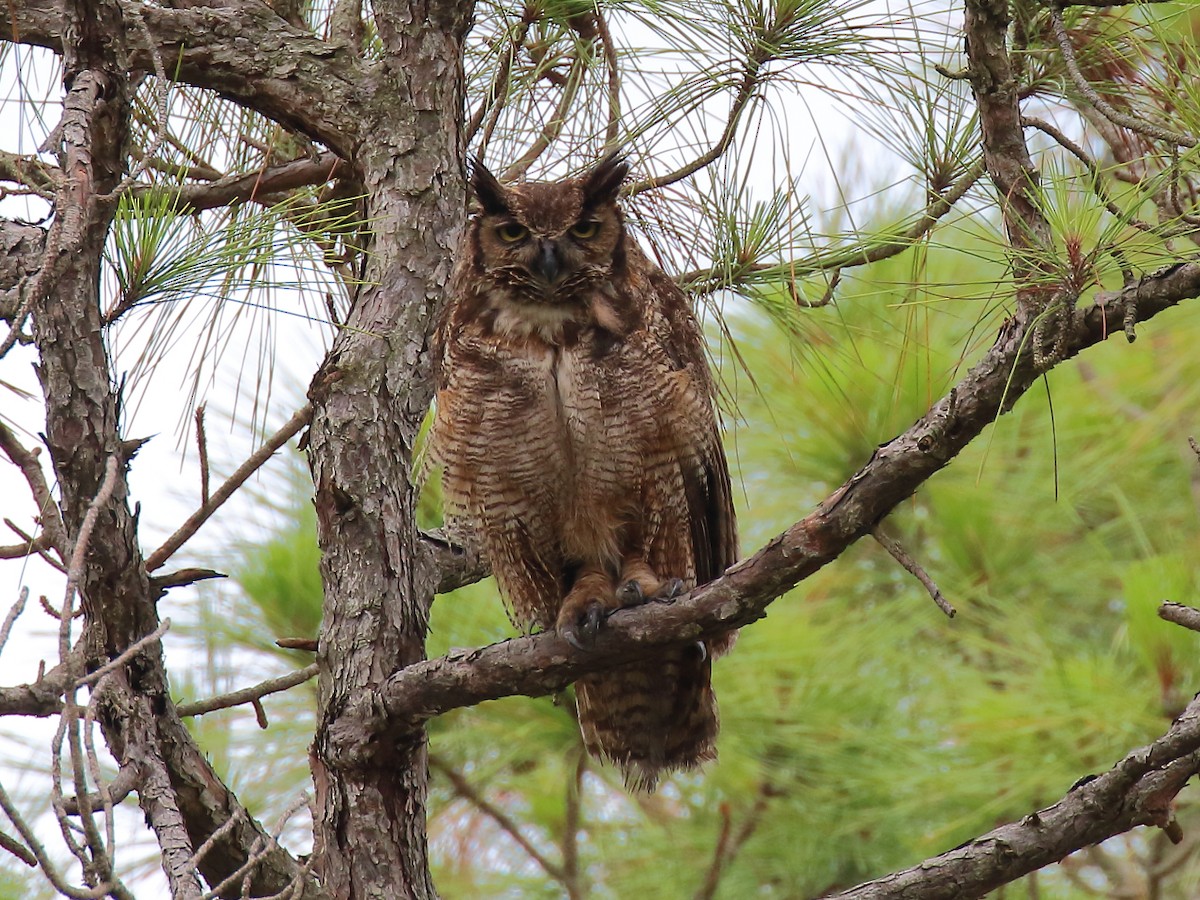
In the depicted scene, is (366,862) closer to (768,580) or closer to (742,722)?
(768,580)

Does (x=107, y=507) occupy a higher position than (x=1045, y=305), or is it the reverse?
(x=107, y=507)

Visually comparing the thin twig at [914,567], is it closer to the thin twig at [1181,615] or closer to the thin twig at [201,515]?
the thin twig at [1181,615]

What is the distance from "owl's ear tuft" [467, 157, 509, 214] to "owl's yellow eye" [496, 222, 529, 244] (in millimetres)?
31

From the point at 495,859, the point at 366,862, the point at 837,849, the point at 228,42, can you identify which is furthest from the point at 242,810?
the point at 837,849

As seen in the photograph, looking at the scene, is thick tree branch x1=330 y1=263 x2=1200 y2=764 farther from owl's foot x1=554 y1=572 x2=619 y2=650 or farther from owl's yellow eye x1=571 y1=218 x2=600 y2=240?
owl's yellow eye x1=571 y1=218 x2=600 y2=240

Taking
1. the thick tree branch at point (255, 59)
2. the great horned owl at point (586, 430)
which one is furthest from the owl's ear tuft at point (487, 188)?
the thick tree branch at point (255, 59)

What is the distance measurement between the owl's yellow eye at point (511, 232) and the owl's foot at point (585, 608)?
663 millimetres

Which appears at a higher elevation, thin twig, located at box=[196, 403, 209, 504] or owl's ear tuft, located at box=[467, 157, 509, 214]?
owl's ear tuft, located at box=[467, 157, 509, 214]

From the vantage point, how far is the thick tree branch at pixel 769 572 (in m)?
1.68

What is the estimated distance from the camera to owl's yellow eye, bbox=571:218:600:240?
2.63m

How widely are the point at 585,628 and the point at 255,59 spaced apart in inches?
45.1

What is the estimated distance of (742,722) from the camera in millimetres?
4258

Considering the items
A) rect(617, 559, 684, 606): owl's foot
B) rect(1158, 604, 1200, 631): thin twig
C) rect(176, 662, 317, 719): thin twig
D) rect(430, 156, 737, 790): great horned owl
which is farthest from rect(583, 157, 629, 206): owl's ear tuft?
rect(1158, 604, 1200, 631): thin twig

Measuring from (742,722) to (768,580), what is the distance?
251cm
